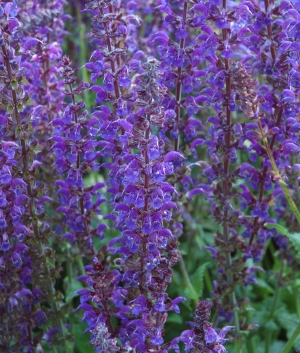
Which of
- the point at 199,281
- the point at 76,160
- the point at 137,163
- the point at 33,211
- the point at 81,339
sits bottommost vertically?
the point at 81,339

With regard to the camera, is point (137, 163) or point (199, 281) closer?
point (137, 163)

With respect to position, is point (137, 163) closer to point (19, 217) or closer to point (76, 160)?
point (76, 160)

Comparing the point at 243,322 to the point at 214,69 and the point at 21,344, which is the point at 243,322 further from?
the point at 214,69

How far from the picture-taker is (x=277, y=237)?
5.81 meters

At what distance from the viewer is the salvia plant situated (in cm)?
388

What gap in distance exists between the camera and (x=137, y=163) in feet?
12.1

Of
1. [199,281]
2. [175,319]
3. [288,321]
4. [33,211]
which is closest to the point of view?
[33,211]

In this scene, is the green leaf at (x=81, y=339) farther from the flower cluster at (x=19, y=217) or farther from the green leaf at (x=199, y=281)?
the green leaf at (x=199, y=281)

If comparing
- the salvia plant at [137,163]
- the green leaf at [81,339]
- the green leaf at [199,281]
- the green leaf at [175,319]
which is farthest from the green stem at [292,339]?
the green leaf at [81,339]

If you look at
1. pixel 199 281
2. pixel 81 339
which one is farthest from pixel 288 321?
pixel 81 339

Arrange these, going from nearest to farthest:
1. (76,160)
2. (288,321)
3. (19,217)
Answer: (19,217) < (76,160) < (288,321)

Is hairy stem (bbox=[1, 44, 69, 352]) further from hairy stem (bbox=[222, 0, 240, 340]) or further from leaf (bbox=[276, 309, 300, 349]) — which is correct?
leaf (bbox=[276, 309, 300, 349])

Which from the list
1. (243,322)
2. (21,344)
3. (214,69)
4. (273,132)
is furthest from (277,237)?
(21,344)

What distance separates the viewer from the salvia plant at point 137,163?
388 cm
